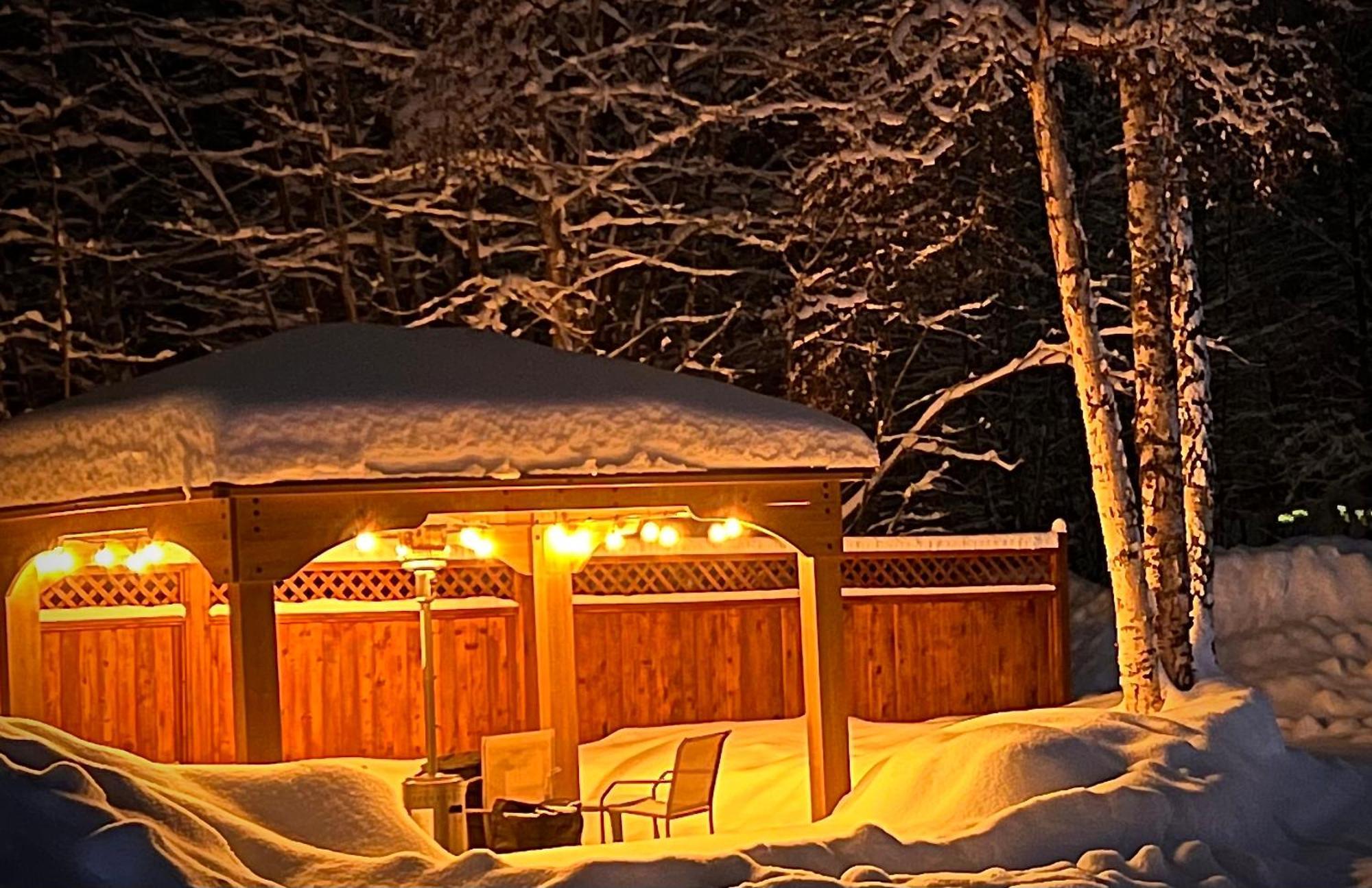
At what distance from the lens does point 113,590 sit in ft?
42.7

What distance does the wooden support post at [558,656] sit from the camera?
11.9 m

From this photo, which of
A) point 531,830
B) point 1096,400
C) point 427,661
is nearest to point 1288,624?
point 1096,400

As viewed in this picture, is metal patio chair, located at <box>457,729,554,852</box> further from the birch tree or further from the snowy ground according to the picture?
the birch tree

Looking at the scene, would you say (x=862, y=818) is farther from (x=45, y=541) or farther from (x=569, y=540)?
(x=45, y=541)

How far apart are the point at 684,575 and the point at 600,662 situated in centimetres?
94

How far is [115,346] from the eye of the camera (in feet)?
53.6

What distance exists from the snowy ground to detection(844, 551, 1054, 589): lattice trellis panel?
1915 mm

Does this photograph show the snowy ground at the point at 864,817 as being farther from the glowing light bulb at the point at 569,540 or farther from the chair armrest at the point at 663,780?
the glowing light bulb at the point at 569,540

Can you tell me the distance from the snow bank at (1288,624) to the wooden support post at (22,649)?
9022 mm

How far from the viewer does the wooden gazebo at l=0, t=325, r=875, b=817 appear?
340 inches

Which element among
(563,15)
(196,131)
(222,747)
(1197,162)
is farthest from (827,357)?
(196,131)

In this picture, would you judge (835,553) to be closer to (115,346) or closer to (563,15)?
(563,15)

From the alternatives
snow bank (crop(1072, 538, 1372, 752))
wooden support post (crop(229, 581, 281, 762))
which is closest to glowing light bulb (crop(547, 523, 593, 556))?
wooden support post (crop(229, 581, 281, 762))

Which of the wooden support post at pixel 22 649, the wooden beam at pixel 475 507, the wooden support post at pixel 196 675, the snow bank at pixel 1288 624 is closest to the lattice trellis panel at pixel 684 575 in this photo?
Result: the wooden support post at pixel 196 675
